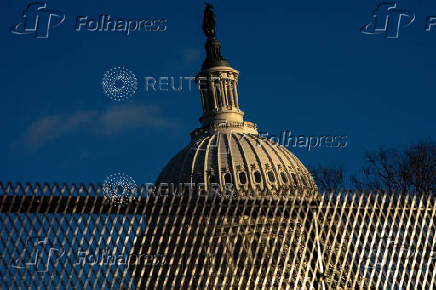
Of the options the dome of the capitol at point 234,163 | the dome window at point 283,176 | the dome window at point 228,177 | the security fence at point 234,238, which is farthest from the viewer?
the dome window at point 228,177

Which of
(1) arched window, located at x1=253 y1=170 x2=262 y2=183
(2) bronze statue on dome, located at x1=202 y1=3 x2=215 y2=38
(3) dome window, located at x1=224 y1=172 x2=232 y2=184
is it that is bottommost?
(3) dome window, located at x1=224 y1=172 x2=232 y2=184

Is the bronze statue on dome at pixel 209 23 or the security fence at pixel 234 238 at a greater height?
the bronze statue on dome at pixel 209 23

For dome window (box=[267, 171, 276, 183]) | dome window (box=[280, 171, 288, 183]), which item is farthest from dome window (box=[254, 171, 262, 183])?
dome window (box=[280, 171, 288, 183])

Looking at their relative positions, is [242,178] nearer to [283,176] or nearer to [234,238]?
[283,176]

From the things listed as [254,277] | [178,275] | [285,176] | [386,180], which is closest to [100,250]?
[178,275]

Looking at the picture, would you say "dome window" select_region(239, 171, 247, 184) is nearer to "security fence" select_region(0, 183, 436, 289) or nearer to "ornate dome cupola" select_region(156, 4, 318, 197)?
"ornate dome cupola" select_region(156, 4, 318, 197)

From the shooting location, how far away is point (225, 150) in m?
109

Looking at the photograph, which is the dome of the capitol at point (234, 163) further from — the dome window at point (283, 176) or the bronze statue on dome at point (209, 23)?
the bronze statue on dome at point (209, 23)

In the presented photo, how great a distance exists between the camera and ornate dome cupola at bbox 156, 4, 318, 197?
10481 cm

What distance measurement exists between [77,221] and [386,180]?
32777 mm

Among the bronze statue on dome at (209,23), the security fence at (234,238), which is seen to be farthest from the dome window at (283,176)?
the security fence at (234,238)

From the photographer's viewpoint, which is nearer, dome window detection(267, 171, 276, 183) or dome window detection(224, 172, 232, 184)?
dome window detection(267, 171, 276, 183)

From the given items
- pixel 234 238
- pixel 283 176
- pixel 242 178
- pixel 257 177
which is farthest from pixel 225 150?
pixel 234 238

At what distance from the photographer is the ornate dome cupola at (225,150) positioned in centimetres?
10481
